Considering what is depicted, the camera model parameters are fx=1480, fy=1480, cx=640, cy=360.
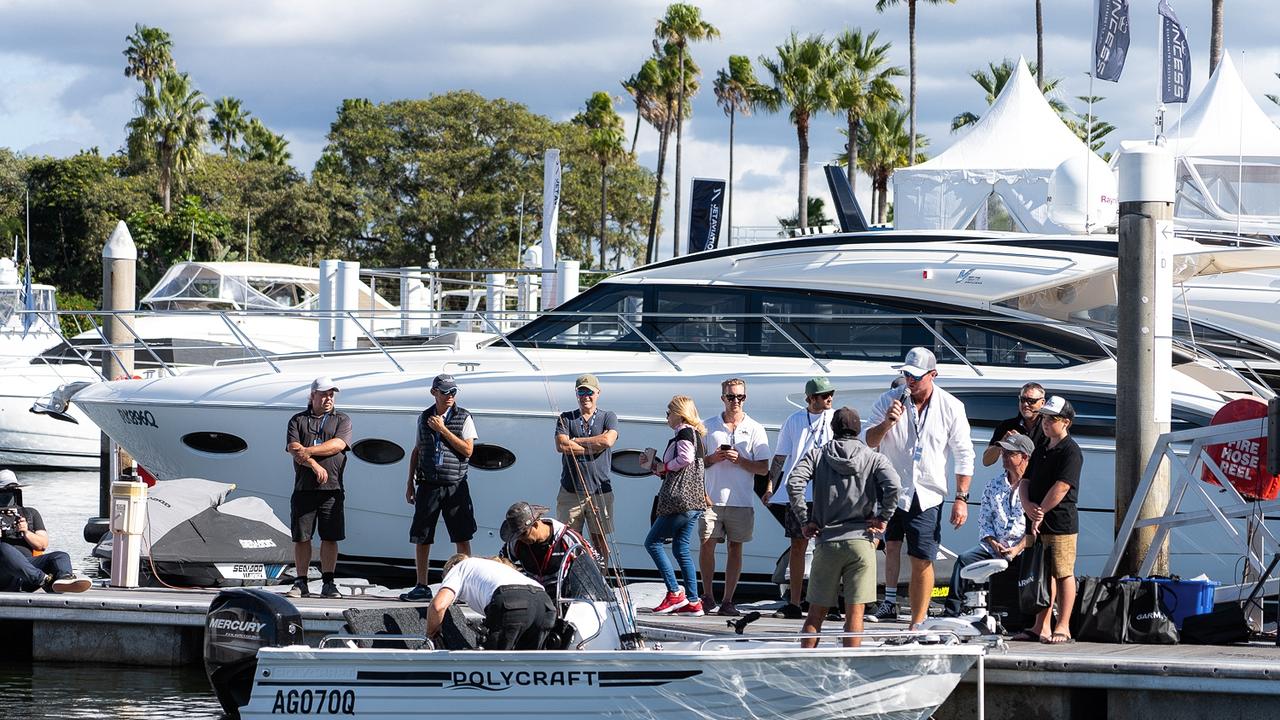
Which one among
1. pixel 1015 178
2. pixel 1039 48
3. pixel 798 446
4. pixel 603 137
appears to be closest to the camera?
pixel 798 446

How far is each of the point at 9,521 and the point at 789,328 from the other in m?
6.16

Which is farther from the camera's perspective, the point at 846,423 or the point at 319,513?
the point at 319,513

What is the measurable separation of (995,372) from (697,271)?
9.30ft

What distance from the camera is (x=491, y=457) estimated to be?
12211 millimetres

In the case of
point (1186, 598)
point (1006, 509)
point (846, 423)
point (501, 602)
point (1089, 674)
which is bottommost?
point (1089, 674)

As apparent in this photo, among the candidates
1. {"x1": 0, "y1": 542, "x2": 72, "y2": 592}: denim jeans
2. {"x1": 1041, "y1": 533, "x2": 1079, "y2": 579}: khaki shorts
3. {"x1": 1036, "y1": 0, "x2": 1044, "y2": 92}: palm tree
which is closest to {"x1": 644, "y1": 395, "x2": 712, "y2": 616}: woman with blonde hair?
{"x1": 1041, "y1": 533, "x2": 1079, "y2": 579}: khaki shorts

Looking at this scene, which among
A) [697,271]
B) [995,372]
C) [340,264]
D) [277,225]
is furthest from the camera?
[277,225]

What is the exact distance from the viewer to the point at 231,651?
8.24m

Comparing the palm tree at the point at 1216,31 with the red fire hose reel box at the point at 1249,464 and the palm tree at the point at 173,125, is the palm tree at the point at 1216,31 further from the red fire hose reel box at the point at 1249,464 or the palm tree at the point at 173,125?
the palm tree at the point at 173,125

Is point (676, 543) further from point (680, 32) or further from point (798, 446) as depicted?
point (680, 32)

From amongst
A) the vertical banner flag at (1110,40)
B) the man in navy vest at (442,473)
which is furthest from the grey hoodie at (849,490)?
the vertical banner flag at (1110,40)

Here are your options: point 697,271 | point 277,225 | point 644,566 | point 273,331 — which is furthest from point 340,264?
point 277,225

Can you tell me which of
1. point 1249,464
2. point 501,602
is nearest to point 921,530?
point 1249,464

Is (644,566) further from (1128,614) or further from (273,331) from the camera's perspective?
(273,331)
